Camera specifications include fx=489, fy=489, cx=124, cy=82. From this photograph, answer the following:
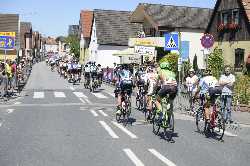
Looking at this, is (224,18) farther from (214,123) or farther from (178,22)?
(214,123)

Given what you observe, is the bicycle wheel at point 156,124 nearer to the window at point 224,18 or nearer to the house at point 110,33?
the window at point 224,18

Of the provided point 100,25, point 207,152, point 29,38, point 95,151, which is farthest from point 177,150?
point 29,38

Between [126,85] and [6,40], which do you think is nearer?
[126,85]

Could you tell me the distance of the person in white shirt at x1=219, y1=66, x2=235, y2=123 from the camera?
15.4 metres

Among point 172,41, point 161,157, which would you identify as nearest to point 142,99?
point 172,41

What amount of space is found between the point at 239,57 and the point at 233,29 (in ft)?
7.04

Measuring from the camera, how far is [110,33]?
203 ft

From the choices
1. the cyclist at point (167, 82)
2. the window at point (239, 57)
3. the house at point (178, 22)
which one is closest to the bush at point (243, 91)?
the cyclist at point (167, 82)

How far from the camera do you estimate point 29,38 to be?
13712 centimetres

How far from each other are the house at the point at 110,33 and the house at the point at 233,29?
23.0 metres

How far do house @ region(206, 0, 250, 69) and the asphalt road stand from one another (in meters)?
19.5

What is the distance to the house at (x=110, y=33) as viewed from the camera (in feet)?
202

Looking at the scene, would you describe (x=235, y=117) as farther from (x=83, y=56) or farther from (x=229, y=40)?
(x=83, y=56)

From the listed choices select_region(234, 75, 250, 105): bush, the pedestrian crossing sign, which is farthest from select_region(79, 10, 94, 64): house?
the pedestrian crossing sign
